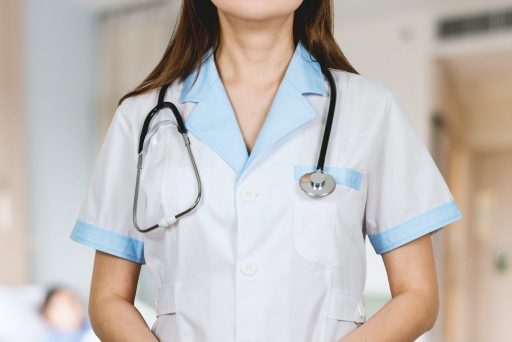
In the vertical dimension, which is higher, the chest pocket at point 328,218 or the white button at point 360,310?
the chest pocket at point 328,218

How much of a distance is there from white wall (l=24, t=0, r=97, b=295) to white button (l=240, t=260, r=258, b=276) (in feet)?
9.55

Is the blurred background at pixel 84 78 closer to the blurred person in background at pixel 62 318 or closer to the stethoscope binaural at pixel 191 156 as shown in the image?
the blurred person in background at pixel 62 318

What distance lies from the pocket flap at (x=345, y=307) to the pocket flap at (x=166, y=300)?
0.18 metres

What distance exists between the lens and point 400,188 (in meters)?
0.68

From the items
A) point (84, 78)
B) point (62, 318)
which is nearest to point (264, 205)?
point (62, 318)

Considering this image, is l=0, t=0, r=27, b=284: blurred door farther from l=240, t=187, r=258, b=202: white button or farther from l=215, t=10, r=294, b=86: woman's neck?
l=240, t=187, r=258, b=202: white button

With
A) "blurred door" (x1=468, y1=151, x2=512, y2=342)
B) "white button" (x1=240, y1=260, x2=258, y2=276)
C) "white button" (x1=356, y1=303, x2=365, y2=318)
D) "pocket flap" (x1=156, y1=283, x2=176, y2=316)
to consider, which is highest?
"white button" (x1=240, y1=260, x2=258, y2=276)

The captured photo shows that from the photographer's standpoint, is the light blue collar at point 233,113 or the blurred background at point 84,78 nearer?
the light blue collar at point 233,113

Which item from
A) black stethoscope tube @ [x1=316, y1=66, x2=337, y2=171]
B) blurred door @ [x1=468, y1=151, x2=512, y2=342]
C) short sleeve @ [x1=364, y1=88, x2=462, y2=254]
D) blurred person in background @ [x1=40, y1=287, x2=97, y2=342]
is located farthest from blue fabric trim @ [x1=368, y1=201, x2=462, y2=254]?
blurred door @ [x1=468, y1=151, x2=512, y2=342]

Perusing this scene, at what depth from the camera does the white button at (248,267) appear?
634 mm

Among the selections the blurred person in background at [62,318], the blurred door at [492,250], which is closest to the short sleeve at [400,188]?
the blurred person in background at [62,318]

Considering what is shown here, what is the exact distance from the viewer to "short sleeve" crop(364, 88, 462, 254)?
2.22 ft

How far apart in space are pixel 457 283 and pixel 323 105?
5125 mm

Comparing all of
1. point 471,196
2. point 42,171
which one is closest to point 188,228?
point 42,171
